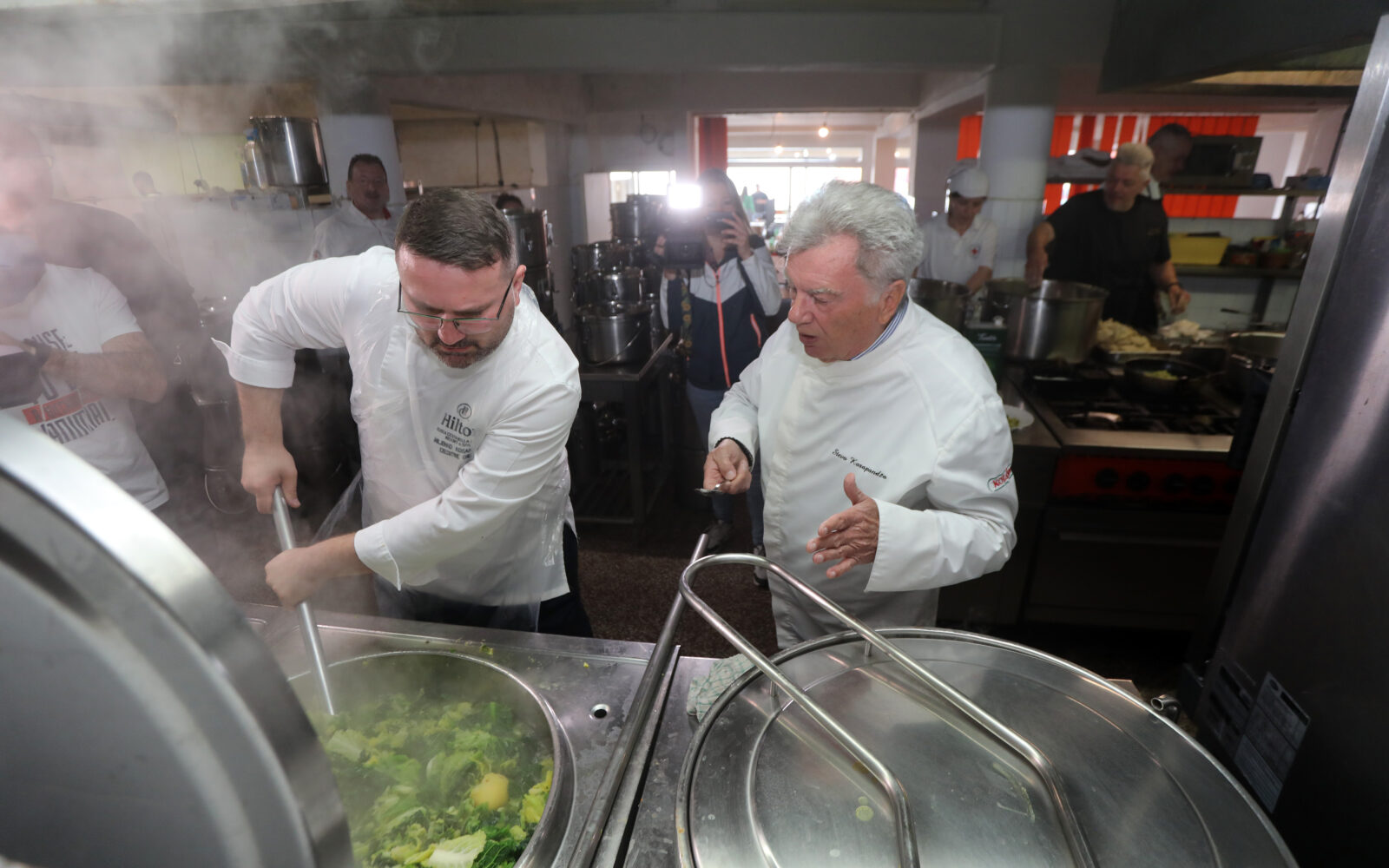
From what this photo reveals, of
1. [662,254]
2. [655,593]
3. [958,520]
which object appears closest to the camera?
[958,520]

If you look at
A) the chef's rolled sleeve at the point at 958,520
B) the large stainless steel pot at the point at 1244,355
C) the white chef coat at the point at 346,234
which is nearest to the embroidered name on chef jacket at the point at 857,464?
the chef's rolled sleeve at the point at 958,520

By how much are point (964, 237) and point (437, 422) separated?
3.72 meters

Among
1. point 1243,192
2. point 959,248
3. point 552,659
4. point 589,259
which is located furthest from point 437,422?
point 1243,192

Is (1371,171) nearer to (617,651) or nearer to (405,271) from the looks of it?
(617,651)

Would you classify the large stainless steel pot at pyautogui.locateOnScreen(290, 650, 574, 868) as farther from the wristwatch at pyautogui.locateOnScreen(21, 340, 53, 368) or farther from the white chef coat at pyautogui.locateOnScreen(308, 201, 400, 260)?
the white chef coat at pyautogui.locateOnScreen(308, 201, 400, 260)

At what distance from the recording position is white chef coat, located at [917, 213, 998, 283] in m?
4.24

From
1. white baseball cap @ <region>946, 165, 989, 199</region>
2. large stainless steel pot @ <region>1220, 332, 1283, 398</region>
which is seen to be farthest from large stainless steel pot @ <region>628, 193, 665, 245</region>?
large stainless steel pot @ <region>1220, 332, 1283, 398</region>

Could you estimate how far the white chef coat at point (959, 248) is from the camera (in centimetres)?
424

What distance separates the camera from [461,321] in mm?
1396

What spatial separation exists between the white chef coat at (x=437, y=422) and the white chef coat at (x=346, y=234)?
8.25 feet

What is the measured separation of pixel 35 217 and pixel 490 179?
5522 mm

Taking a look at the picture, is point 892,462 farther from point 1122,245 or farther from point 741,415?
point 1122,245

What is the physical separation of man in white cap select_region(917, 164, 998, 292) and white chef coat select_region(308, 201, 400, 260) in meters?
3.37

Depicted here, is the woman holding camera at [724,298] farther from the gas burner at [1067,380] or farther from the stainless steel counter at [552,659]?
the stainless steel counter at [552,659]
